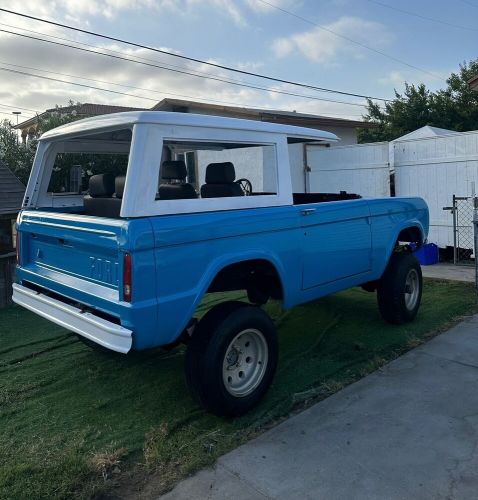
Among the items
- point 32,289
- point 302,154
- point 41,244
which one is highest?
point 302,154

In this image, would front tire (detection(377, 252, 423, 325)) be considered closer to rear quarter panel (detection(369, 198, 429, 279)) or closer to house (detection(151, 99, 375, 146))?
rear quarter panel (detection(369, 198, 429, 279))

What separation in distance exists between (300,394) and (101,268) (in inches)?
71.7

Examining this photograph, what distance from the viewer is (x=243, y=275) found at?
4094 mm

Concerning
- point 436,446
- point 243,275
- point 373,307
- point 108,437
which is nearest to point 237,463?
point 108,437

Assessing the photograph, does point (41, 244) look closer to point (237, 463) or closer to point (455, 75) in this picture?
point (237, 463)

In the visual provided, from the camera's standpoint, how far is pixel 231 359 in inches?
145

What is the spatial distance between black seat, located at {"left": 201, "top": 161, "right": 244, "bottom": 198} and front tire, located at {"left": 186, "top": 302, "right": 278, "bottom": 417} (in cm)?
90

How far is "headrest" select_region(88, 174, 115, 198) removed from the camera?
13.8 feet

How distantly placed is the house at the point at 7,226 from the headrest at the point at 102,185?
11.3 ft

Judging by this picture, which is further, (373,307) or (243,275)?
(373,307)

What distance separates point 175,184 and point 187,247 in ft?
2.88

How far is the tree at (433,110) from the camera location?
29.8 meters

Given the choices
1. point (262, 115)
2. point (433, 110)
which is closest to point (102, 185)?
point (262, 115)

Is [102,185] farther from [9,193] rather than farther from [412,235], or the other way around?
[9,193]
